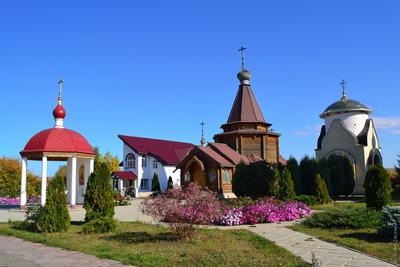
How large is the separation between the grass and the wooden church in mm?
18356

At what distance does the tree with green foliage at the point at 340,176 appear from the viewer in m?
28.4

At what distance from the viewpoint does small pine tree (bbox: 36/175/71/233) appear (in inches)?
483

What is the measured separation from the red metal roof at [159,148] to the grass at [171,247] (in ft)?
96.9

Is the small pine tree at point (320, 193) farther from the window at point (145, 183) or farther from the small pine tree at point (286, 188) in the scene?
the window at point (145, 183)

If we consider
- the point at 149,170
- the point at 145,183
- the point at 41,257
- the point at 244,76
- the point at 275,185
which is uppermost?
the point at 244,76

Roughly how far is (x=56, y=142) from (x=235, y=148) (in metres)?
15.4

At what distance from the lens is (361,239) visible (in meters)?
9.78

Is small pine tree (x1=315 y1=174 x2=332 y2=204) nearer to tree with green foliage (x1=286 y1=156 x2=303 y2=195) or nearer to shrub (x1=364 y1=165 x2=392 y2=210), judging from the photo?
tree with green foliage (x1=286 y1=156 x2=303 y2=195)

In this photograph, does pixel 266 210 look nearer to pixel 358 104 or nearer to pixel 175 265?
pixel 175 265

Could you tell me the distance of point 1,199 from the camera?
28719mm

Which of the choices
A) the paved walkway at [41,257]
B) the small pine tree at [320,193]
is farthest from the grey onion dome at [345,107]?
the paved walkway at [41,257]

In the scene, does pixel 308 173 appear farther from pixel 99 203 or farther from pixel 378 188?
pixel 99 203

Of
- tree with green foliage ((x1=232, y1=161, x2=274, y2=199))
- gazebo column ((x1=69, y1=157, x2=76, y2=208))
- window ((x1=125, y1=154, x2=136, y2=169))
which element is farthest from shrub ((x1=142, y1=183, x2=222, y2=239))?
window ((x1=125, y1=154, x2=136, y2=169))

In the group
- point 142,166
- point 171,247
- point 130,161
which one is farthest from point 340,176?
point 171,247
